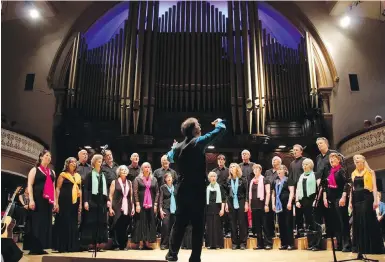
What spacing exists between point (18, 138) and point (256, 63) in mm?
6057

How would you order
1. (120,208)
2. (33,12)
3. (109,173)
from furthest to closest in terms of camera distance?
(33,12)
(109,173)
(120,208)

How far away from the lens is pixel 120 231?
6340 millimetres

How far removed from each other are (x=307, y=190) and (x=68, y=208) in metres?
3.45

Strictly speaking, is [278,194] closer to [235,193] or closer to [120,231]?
[235,193]

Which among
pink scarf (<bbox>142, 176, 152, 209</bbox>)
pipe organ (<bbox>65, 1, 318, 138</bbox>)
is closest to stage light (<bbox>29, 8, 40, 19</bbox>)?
pipe organ (<bbox>65, 1, 318, 138</bbox>)

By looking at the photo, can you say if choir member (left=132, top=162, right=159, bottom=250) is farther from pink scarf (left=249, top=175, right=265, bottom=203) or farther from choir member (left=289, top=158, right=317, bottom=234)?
choir member (left=289, top=158, right=317, bottom=234)

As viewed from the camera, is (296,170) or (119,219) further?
(119,219)

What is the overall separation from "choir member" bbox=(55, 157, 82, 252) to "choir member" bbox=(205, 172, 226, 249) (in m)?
2.21

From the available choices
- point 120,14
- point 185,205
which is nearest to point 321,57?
point 120,14

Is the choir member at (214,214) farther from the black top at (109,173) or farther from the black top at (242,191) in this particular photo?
the black top at (109,173)

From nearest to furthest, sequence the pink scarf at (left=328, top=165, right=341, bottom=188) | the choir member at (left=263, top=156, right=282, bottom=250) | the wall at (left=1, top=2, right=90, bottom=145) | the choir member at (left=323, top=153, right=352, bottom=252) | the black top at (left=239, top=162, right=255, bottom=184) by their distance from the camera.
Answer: the choir member at (left=323, top=153, right=352, bottom=252), the pink scarf at (left=328, top=165, right=341, bottom=188), the choir member at (left=263, top=156, right=282, bottom=250), the black top at (left=239, top=162, right=255, bottom=184), the wall at (left=1, top=2, right=90, bottom=145)

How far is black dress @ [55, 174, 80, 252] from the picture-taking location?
17.9 feet

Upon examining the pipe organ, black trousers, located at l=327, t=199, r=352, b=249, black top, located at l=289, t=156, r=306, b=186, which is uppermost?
the pipe organ

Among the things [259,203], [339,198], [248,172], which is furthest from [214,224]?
[339,198]
